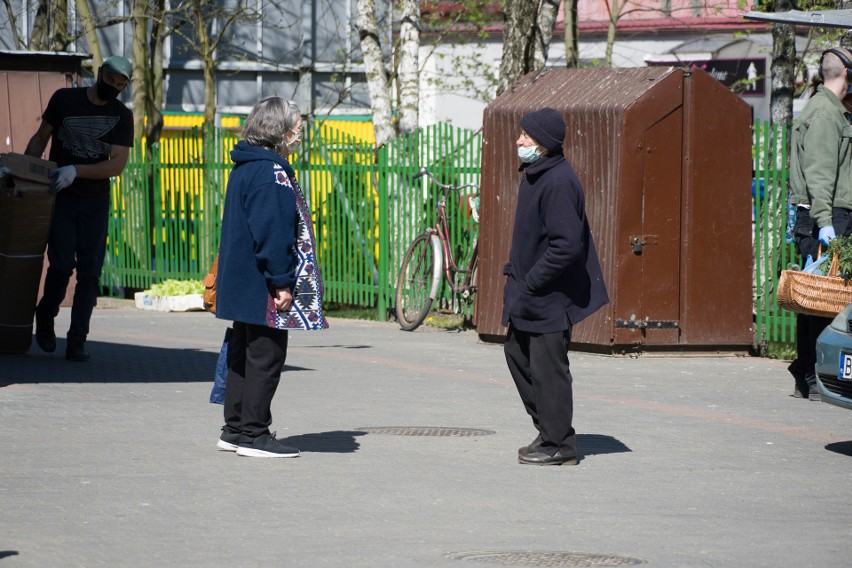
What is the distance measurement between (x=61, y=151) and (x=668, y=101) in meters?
4.68

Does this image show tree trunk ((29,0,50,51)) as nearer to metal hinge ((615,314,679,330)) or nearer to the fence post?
the fence post

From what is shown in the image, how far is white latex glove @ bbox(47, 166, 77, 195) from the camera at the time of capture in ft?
36.2

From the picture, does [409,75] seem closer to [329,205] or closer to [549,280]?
[329,205]

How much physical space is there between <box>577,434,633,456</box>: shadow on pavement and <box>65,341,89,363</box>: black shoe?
441cm

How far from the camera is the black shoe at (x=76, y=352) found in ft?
38.2

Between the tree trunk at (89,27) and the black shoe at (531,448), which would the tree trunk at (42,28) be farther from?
the black shoe at (531,448)

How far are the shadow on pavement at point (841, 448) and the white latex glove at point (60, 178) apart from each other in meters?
5.46

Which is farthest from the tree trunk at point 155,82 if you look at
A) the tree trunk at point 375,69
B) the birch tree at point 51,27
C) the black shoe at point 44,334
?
the black shoe at point 44,334

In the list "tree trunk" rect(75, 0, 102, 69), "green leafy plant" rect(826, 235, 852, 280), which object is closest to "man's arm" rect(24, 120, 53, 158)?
"green leafy plant" rect(826, 235, 852, 280)

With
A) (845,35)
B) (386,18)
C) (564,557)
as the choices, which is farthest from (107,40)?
(564,557)

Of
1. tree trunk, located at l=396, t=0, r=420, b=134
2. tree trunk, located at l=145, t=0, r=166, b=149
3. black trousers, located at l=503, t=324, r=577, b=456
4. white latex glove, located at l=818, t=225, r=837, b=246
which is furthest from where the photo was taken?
tree trunk, located at l=145, t=0, r=166, b=149

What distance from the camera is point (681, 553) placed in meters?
5.82

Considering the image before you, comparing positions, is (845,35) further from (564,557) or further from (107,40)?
(107,40)

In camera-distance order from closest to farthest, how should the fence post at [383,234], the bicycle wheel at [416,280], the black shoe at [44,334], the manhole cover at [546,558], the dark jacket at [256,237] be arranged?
the manhole cover at [546,558], the dark jacket at [256,237], the black shoe at [44,334], the bicycle wheel at [416,280], the fence post at [383,234]
